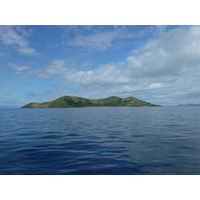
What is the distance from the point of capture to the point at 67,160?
11.8 meters

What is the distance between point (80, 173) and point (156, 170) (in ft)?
17.2

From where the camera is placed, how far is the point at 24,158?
12.4m

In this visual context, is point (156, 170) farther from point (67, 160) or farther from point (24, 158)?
point (24, 158)

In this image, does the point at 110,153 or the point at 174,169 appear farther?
the point at 110,153

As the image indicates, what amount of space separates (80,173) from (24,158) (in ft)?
20.0

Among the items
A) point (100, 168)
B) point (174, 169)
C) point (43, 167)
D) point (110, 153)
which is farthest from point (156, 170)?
point (43, 167)

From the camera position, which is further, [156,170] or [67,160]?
[67,160]

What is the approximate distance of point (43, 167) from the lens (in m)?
10.4
